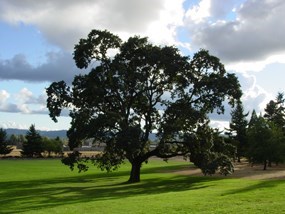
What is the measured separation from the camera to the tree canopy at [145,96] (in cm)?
3866

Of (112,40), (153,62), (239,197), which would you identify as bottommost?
(239,197)

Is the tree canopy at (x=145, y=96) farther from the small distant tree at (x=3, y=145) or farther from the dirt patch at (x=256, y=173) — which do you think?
the small distant tree at (x=3, y=145)

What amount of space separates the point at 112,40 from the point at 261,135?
2672 centimetres

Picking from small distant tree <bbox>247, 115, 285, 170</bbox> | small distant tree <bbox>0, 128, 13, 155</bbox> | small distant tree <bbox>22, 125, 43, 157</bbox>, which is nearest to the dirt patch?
small distant tree <bbox>247, 115, 285, 170</bbox>

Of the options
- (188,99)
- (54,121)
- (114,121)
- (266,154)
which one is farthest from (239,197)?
(266,154)

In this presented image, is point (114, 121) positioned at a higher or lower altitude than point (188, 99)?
lower

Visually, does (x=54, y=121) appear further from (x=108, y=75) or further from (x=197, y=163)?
(x=197, y=163)

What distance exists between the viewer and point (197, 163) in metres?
40.5

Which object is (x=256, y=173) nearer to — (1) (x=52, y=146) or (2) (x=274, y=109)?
(2) (x=274, y=109)

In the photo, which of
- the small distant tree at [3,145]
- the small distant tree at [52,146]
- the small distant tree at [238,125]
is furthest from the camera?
the small distant tree at [52,146]

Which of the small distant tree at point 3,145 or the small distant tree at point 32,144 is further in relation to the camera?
the small distant tree at point 32,144

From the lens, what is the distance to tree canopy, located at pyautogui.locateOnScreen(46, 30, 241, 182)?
3866 centimetres

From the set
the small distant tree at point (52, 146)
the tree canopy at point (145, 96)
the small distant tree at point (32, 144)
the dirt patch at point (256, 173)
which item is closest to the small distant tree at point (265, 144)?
the dirt patch at point (256, 173)

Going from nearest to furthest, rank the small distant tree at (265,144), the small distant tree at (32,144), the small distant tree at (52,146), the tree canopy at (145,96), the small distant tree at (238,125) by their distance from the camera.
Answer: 1. the tree canopy at (145,96)
2. the small distant tree at (265,144)
3. the small distant tree at (238,125)
4. the small distant tree at (32,144)
5. the small distant tree at (52,146)
